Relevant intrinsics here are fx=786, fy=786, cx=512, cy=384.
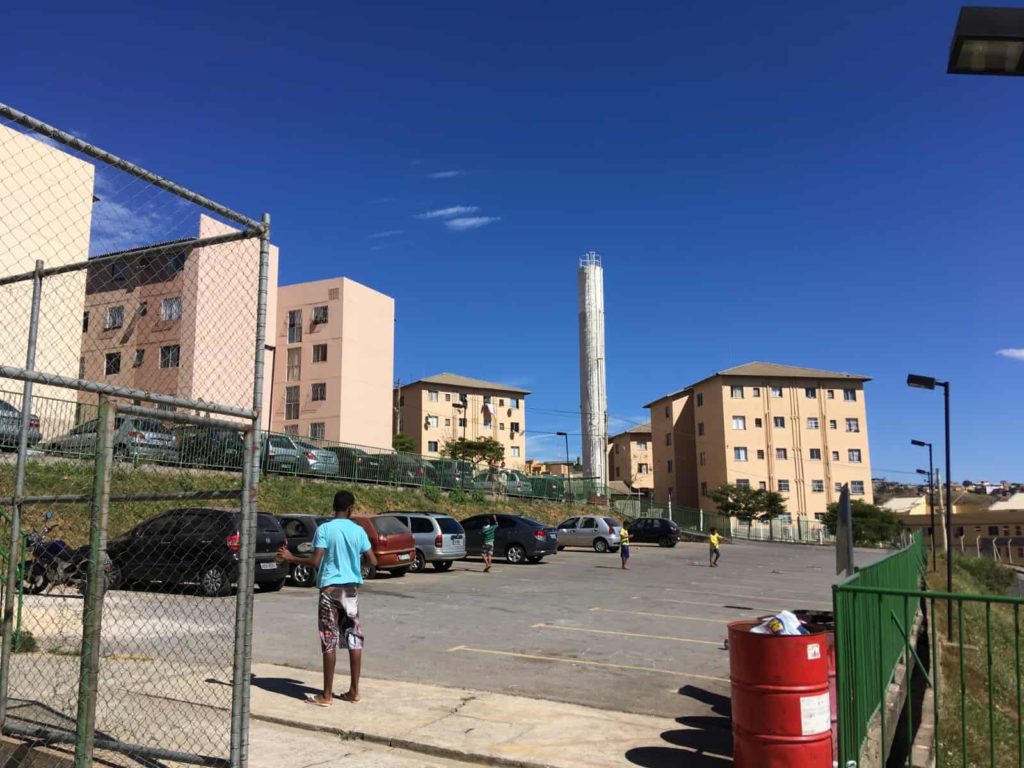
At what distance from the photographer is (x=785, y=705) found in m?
4.96

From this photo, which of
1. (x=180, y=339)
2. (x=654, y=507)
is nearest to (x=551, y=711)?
(x=180, y=339)

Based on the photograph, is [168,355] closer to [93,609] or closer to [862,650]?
[93,609]

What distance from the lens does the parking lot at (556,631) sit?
820 cm

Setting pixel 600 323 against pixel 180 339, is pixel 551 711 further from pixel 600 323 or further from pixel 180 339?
pixel 600 323

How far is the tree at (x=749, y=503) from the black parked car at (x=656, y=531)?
88.0 feet

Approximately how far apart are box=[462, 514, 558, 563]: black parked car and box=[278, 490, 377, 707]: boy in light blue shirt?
57.3 feet

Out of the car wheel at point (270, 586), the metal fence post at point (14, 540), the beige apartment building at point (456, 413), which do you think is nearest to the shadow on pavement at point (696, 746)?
the metal fence post at point (14, 540)

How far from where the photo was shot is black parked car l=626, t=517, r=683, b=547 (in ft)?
122

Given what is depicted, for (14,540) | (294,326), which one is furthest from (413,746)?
(294,326)

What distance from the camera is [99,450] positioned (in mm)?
4328

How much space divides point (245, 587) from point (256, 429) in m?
0.93

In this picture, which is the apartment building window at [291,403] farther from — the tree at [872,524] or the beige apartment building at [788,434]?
the tree at [872,524]

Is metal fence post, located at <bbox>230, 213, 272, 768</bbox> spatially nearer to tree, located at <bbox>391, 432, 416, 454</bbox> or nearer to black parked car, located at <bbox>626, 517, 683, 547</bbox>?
black parked car, located at <bbox>626, 517, 683, 547</bbox>

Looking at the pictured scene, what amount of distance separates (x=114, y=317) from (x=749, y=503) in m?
60.6
